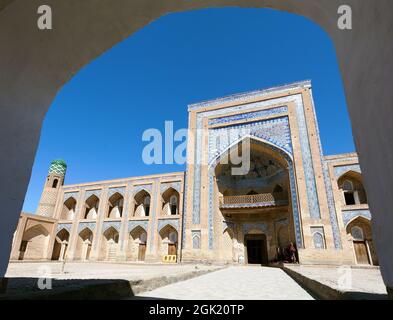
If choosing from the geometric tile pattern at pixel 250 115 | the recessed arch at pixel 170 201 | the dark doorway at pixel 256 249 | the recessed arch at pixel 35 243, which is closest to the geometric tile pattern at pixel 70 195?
the recessed arch at pixel 35 243

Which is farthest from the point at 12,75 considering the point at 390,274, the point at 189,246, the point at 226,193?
the point at 226,193

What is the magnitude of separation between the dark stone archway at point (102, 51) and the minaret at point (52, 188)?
20.9 metres

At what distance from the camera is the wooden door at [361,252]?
12457 millimetres

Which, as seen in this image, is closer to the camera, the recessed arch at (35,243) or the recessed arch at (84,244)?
the recessed arch at (35,243)

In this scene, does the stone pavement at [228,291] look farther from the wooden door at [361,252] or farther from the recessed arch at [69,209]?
the recessed arch at [69,209]

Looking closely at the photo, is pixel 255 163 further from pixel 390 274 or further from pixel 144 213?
pixel 390 274

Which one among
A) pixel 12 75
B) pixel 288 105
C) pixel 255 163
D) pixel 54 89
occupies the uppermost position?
pixel 288 105

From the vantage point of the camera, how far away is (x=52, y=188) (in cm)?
2089

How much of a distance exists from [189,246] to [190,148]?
5631 millimetres

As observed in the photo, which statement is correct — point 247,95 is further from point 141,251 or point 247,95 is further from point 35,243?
point 35,243

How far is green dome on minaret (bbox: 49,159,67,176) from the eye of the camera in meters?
21.9

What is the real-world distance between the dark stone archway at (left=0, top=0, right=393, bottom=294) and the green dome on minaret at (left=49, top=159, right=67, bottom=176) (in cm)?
2245

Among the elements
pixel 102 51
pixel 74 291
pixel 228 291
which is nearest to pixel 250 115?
pixel 228 291

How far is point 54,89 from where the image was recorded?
7.27ft
